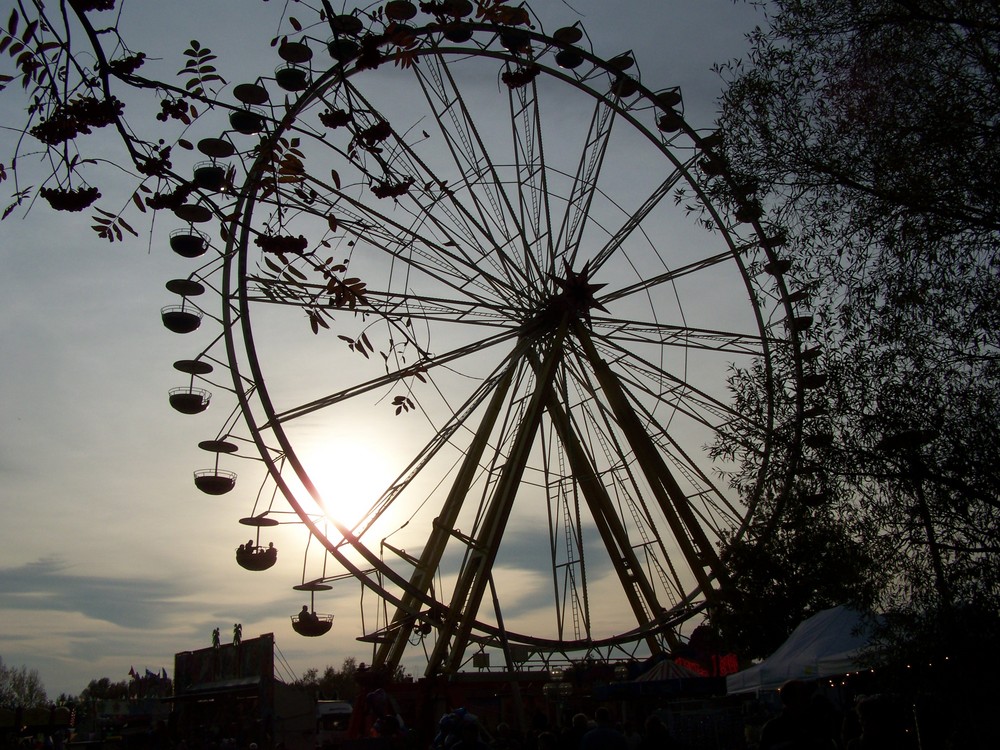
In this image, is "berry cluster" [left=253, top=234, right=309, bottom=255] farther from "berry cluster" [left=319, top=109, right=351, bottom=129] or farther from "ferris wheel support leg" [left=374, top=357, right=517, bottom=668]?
"ferris wheel support leg" [left=374, top=357, right=517, bottom=668]

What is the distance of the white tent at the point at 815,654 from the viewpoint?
11.8m

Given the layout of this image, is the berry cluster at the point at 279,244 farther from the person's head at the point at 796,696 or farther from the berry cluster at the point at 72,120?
the person's head at the point at 796,696

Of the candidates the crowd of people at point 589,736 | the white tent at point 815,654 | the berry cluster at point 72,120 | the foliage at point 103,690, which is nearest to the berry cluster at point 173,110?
the berry cluster at point 72,120

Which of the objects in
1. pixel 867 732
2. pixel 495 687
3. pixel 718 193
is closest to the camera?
pixel 867 732

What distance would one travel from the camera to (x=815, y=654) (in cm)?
1219

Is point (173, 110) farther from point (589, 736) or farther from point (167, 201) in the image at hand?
point (589, 736)

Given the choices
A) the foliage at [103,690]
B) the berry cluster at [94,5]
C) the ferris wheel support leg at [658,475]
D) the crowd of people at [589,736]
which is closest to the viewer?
the berry cluster at [94,5]

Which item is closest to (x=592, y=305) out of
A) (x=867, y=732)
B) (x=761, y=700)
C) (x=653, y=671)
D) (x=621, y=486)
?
(x=621, y=486)

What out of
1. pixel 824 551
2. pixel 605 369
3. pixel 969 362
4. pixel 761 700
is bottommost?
pixel 761 700

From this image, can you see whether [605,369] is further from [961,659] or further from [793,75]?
[961,659]

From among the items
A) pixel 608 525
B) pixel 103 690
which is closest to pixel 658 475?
pixel 608 525

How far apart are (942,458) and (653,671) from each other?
9809 mm

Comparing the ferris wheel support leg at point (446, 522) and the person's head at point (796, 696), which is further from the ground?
the ferris wheel support leg at point (446, 522)

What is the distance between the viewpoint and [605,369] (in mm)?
15492
